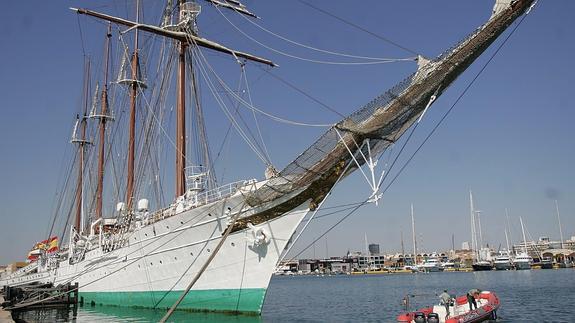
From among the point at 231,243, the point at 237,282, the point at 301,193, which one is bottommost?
the point at 237,282

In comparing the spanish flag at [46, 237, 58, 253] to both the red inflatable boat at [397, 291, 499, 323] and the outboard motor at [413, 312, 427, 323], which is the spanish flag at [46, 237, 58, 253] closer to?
the red inflatable boat at [397, 291, 499, 323]

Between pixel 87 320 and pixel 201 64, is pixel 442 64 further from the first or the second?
pixel 87 320

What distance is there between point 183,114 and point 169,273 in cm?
958

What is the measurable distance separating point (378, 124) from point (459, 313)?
33.5ft

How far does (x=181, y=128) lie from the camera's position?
28531 millimetres

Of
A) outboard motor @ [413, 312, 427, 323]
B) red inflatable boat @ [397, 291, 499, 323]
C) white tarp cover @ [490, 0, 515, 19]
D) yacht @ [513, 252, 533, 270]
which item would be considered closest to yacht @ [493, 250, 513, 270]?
yacht @ [513, 252, 533, 270]

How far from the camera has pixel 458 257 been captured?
183875mm

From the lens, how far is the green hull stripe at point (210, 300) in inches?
851

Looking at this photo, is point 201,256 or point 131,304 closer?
point 201,256

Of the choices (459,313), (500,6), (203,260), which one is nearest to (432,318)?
(459,313)

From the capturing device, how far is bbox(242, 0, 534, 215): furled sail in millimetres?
15375

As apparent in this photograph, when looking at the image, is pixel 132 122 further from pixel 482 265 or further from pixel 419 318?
pixel 482 265

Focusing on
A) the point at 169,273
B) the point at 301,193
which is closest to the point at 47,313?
the point at 169,273

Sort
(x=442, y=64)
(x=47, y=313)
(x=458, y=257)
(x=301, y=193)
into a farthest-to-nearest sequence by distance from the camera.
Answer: (x=458, y=257) < (x=47, y=313) < (x=301, y=193) < (x=442, y=64)
